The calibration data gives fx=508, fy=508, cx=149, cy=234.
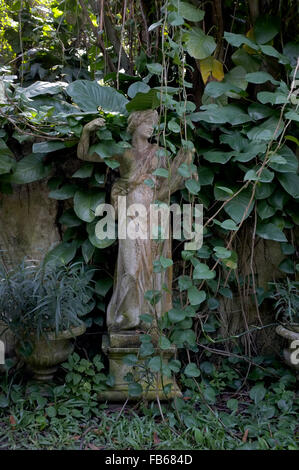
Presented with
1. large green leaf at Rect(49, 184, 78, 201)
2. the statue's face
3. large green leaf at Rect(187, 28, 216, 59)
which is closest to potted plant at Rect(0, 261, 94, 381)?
large green leaf at Rect(49, 184, 78, 201)

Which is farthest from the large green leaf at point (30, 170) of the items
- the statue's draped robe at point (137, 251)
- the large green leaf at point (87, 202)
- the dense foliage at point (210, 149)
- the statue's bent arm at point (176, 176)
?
the statue's bent arm at point (176, 176)

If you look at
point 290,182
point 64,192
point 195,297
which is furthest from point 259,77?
point 195,297

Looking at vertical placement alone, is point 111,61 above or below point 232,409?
above

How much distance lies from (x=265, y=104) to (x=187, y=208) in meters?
0.94

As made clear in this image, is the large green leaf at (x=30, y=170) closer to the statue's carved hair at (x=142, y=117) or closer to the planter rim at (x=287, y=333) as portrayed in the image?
the statue's carved hair at (x=142, y=117)

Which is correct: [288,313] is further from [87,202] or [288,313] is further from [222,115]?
[87,202]

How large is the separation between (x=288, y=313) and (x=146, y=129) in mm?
1355

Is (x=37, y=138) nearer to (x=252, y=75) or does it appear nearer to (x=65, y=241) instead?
(x=65, y=241)

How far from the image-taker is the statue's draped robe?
2750 millimetres

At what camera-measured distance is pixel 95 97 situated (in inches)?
121
